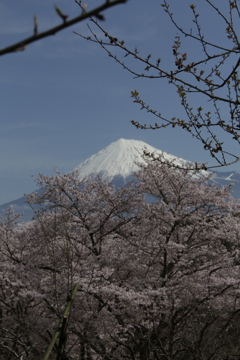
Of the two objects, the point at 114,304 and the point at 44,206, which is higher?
the point at 44,206

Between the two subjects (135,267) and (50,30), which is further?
(135,267)

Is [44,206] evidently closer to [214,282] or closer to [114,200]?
[114,200]

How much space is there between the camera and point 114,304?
42.5ft

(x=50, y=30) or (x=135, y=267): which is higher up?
(x=135, y=267)

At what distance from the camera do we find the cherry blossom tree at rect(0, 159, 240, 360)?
41.4 feet

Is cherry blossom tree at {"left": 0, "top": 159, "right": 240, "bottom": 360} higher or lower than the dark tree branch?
higher

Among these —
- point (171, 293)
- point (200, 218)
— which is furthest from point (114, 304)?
point (200, 218)

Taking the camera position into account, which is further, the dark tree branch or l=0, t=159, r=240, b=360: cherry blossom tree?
l=0, t=159, r=240, b=360: cherry blossom tree

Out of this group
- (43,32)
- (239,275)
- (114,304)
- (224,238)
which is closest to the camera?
(43,32)

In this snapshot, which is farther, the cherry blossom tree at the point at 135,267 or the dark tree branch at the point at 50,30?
the cherry blossom tree at the point at 135,267

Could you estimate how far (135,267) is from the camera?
14.3m

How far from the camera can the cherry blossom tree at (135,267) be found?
12.6 m

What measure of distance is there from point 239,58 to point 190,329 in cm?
1162

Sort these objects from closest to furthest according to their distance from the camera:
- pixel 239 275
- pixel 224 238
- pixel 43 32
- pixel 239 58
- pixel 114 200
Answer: pixel 43 32 → pixel 239 58 → pixel 239 275 → pixel 224 238 → pixel 114 200
